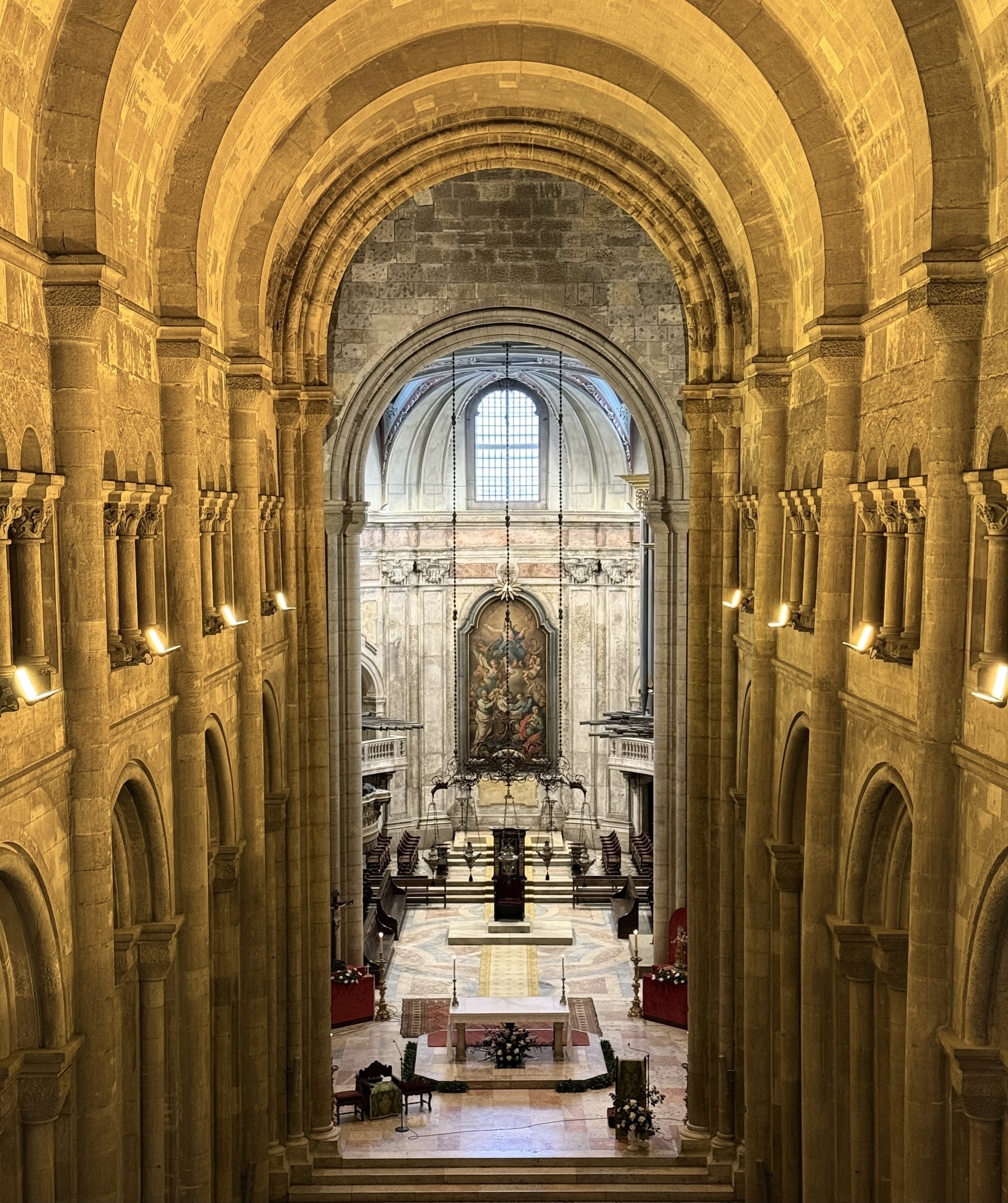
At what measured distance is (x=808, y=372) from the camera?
1647 cm

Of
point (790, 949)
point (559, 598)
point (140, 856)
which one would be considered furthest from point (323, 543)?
point (559, 598)

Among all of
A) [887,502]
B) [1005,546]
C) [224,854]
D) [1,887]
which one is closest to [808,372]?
[887,502]

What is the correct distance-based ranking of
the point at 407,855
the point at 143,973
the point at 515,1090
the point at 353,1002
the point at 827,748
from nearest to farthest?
the point at 143,973 → the point at 827,748 → the point at 515,1090 → the point at 353,1002 → the point at 407,855

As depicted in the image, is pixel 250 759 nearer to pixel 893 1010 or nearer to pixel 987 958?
pixel 893 1010

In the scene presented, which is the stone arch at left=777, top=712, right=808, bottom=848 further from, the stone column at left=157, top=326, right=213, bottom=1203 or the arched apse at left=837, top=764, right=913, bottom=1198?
the stone column at left=157, top=326, right=213, bottom=1203

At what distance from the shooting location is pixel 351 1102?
2284 centimetres

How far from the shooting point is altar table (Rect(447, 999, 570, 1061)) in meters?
24.7

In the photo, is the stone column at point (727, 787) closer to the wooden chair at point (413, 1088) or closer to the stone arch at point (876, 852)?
→ the wooden chair at point (413, 1088)

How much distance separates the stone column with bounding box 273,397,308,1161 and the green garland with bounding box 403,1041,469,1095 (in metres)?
3.46

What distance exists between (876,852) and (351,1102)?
39.7 ft

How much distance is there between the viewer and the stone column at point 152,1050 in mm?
13953

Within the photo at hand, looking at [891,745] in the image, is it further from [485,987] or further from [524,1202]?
[485,987]

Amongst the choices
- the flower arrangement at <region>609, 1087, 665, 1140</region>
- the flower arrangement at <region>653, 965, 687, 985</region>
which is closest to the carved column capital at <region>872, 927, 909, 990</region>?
the flower arrangement at <region>609, 1087, 665, 1140</region>

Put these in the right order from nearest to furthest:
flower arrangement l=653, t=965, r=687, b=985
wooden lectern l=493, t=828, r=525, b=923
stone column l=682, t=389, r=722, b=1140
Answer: stone column l=682, t=389, r=722, b=1140
flower arrangement l=653, t=965, r=687, b=985
wooden lectern l=493, t=828, r=525, b=923
